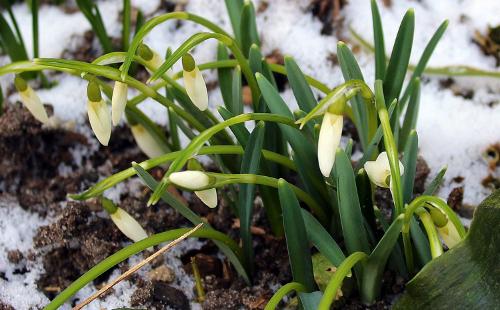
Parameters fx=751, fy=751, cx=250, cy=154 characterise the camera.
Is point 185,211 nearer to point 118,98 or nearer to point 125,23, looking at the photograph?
point 118,98

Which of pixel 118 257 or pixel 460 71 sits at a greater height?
pixel 460 71

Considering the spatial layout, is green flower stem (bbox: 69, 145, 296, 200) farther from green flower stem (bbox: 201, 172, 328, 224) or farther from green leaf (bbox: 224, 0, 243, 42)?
green leaf (bbox: 224, 0, 243, 42)

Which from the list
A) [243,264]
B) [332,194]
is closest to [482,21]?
[332,194]

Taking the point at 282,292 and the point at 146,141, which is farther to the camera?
the point at 146,141

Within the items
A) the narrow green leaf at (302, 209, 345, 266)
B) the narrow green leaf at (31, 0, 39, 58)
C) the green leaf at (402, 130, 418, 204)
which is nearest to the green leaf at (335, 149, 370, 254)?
the narrow green leaf at (302, 209, 345, 266)

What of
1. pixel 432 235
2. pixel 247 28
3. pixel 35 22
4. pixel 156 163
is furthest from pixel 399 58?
pixel 35 22

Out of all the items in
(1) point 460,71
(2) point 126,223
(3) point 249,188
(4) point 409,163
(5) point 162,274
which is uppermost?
(1) point 460,71

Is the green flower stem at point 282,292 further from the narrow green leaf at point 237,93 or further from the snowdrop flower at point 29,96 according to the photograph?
the snowdrop flower at point 29,96

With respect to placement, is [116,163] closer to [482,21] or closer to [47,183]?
[47,183]
